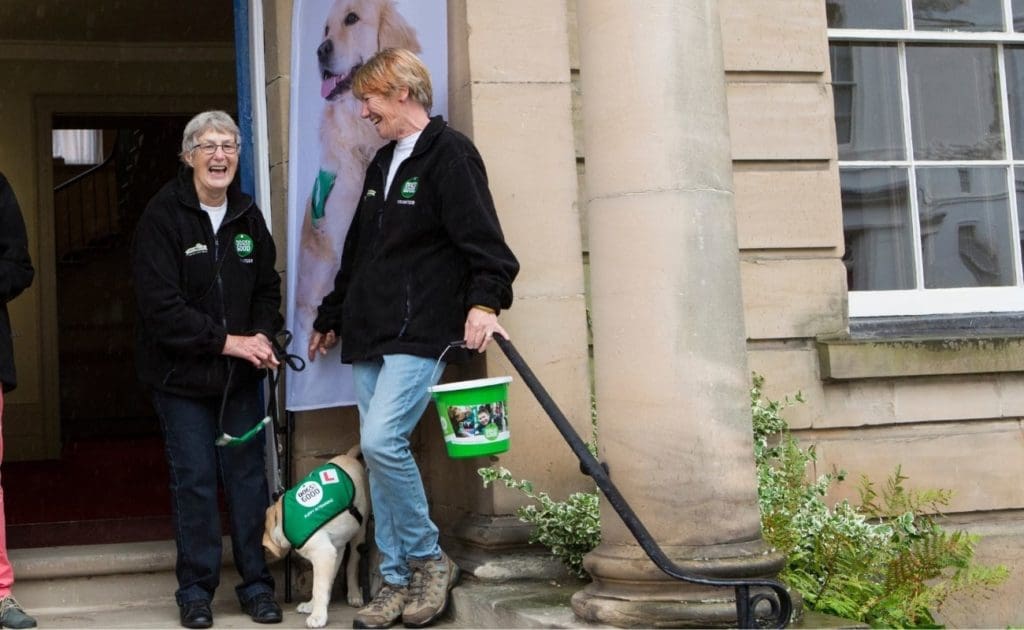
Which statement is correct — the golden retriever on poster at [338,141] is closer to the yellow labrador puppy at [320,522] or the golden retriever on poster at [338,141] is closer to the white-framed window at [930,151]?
the yellow labrador puppy at [320,522]

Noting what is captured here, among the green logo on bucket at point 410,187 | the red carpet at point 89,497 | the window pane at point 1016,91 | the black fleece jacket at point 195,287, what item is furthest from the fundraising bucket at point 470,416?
the window pane at point 1016,91

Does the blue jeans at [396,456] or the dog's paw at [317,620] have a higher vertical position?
the blue jeans at [396,456]

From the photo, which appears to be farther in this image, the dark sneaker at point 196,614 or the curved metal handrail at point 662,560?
the dark sneaker at point 196,614

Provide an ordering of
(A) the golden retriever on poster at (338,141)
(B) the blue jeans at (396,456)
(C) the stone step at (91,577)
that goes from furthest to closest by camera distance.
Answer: (A) the golden retriever on poster at (338,141) < (C) the stone step at (91,577) < (B) the blue jeans at (396,456)

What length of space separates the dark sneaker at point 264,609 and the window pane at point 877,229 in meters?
3.11

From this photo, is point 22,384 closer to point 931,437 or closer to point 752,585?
point 931,437

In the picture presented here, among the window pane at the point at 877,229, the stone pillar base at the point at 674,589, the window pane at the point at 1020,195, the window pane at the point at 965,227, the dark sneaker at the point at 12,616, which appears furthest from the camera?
the window pane at the point at 1020,195

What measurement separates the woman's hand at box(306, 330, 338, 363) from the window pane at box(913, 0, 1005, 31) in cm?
335

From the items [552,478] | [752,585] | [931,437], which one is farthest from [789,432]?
[752,585]

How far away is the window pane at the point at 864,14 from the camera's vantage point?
22.0ft

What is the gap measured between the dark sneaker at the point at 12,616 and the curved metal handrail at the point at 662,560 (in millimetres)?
2009

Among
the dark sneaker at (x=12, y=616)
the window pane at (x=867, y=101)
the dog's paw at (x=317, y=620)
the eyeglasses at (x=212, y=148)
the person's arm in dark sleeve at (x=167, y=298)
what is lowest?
the dog's paw at (x=317, y=620)

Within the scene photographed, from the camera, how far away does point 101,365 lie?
1312 centimetres

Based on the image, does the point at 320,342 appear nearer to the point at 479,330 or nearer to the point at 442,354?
the point at 442,354
